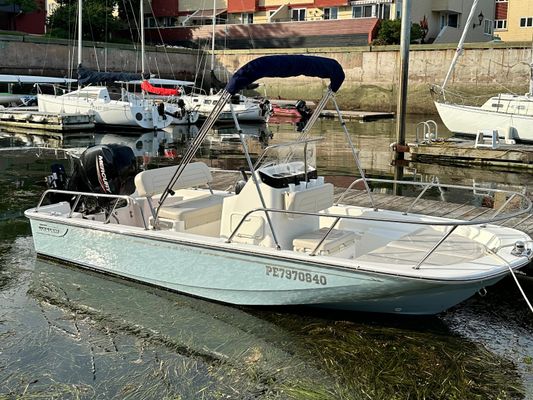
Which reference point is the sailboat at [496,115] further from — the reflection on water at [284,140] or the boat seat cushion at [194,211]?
the boat seat cushion at [194,211]

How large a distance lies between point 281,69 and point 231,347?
305cm

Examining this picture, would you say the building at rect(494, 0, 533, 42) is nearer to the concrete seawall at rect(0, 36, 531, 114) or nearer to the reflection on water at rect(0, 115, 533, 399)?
the concrete seawall at rect(0, 36, 531, 114)

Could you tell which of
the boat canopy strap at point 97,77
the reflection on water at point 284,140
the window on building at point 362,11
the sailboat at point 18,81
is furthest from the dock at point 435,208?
the window on building at point 362,11

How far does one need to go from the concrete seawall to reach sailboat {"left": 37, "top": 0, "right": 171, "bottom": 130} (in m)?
12.9

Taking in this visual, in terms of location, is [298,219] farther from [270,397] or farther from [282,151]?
[270,397]

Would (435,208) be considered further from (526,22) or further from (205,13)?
(205,13)

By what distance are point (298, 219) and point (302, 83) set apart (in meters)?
39.8

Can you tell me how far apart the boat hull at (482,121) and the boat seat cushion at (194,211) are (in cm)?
1637

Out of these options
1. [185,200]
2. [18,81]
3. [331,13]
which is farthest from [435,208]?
[331,13]

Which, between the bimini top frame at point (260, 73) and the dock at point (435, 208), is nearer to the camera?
the bimini top frame at point (260, 73)

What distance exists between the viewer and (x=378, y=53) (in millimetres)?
43594

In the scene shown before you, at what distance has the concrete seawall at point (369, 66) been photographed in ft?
127

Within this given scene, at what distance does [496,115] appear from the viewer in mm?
24094

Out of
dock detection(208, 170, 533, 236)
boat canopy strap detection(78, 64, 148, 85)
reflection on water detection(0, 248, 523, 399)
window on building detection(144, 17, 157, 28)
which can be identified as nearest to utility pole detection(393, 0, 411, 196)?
dock detection(208, 170, 533, 236)
